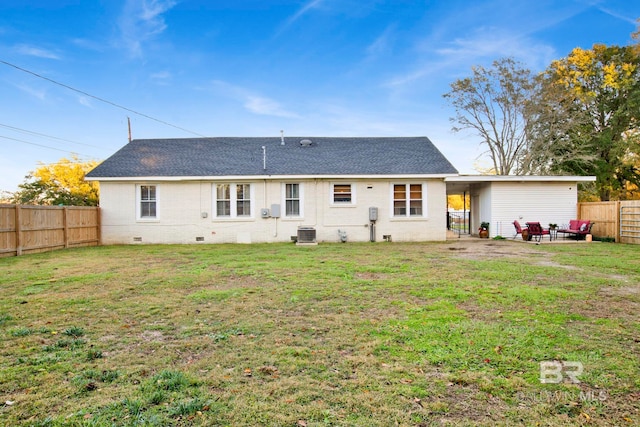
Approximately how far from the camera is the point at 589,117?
2383cm

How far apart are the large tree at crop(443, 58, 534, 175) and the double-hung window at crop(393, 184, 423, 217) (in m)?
13.3

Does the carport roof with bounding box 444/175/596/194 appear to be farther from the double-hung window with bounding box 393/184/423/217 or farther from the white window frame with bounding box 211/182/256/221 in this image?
the white window frame with bounding box 211/182/256/221

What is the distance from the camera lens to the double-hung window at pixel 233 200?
1492 cm

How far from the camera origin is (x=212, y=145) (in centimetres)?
1780

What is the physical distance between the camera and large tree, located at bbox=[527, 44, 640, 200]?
22.6m

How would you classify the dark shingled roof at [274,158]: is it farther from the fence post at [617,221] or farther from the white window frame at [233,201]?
the fence post at [617,221]

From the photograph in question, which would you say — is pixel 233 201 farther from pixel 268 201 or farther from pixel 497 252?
pixel 497 252

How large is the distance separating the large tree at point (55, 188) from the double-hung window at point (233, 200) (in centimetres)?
1800

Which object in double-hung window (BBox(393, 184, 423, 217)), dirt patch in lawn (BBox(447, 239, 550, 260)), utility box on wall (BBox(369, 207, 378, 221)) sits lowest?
dirt patch in lawn (BBox(447, 239, 550, 260))

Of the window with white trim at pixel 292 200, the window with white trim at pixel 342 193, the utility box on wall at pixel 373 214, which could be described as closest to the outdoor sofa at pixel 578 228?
the utility box on wall at pixel 373 214

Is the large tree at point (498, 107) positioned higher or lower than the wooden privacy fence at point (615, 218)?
higher

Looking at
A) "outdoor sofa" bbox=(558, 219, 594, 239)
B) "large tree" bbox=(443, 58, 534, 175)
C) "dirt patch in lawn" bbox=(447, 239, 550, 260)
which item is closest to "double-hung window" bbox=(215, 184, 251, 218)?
"dirt patch in lawn" bbox=(447, 239, 550, 260)

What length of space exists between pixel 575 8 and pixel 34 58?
83.1 ft

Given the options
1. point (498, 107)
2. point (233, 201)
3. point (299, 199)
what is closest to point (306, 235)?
point (299, 199)
